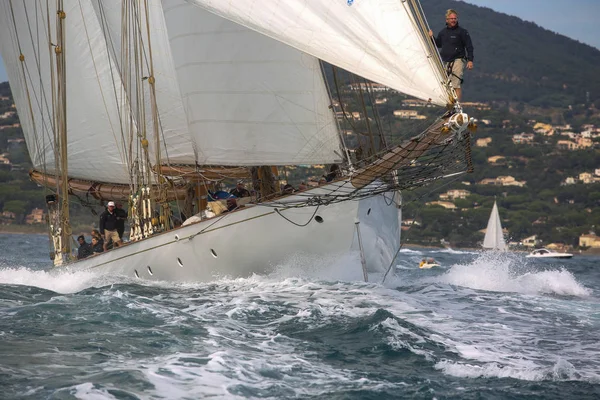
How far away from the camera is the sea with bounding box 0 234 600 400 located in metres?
12.7

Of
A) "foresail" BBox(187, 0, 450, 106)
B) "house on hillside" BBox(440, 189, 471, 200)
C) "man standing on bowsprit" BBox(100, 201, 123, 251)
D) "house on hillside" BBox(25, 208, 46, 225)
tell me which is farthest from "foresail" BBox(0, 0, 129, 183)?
"house on hillside" BBox(440, 189, 471, 200)

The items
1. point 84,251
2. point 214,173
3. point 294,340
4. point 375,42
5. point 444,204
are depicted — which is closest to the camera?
point 294,340

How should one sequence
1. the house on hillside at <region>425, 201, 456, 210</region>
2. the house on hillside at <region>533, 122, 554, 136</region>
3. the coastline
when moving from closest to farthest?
the coastline
the house on hillside at <region>425, 201, 456, 210</region>
the house on hillside at <region>533, 122, 554, 136</region>

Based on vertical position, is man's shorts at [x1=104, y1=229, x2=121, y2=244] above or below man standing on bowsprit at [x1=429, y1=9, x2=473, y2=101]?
below

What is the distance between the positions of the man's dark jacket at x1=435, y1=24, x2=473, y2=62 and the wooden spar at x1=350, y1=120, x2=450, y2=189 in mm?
1609

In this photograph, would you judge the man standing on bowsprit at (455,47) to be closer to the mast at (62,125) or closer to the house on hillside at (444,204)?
the mast at (62,125)

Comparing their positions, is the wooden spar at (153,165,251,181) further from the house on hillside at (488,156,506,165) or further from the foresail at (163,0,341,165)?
the house on hillside at (488,156,506,165)

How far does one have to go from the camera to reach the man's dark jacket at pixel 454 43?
19.9 meters

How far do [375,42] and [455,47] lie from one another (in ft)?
10.5

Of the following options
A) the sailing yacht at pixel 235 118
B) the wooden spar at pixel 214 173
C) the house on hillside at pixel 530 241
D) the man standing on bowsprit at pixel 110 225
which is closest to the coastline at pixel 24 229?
the house on hillside at pixel 530 241

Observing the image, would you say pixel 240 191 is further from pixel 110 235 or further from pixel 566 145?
pixel 566 145

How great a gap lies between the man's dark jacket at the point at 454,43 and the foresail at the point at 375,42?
9.13 ft

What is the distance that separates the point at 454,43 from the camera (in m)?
19.9

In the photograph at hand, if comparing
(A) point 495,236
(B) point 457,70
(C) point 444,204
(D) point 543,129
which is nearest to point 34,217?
(A) point 495,236
